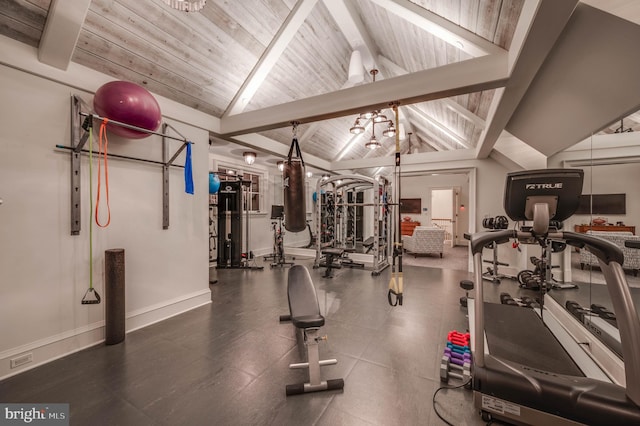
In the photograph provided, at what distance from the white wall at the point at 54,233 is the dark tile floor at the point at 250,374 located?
0.26 meters

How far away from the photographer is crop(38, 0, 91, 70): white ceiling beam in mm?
1718

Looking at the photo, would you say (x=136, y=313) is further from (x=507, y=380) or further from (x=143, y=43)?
(x=507, y=380)

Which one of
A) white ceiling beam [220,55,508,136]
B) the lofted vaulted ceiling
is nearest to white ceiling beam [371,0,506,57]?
the lofted vaulted ceiling

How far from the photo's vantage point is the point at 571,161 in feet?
12.2

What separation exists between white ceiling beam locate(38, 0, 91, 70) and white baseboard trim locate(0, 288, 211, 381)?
2.40 meters

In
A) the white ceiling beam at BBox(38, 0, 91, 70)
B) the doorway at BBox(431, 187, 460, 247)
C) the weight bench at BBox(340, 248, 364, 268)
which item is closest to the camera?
the white ceiling beam at BBox(38, 0, 91, 70)

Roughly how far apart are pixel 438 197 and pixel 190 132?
10724 millimetres

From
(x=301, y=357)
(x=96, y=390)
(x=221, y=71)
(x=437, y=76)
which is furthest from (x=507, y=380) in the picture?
(x=221, y=71)

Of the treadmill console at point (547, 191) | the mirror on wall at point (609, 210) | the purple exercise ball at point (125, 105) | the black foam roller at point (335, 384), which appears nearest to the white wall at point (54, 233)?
the purple exercise ball at point (125, 105)

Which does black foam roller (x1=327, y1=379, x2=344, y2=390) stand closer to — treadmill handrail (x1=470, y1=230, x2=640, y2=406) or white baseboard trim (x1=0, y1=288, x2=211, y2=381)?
treadmill handrail (x1=470, y1=230, x2=640, y2=406)

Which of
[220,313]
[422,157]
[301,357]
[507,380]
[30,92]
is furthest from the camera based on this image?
[422,157]

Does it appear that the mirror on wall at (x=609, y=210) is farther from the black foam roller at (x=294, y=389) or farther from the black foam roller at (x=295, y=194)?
the black foam roller at (x=295, y=194)

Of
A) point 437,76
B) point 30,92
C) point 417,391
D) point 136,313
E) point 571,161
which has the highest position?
point 437,76

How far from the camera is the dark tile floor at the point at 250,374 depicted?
1.57 m
